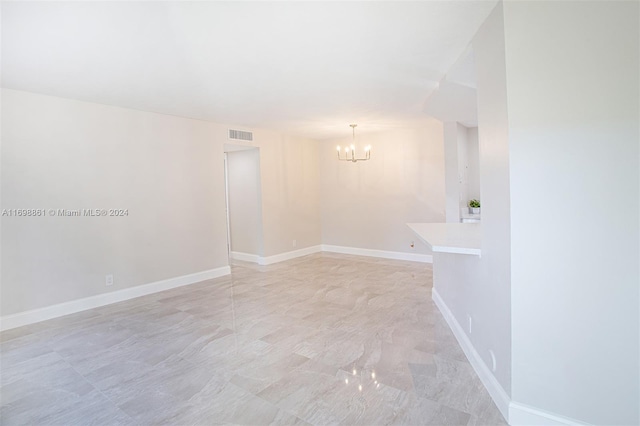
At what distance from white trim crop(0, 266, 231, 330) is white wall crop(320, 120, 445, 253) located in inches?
120

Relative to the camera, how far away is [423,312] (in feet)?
11.8

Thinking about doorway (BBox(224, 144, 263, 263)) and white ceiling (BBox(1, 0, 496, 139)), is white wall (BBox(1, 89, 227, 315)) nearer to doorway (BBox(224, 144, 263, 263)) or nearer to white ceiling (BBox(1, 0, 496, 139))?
white ceiling (BBox(1, 0, 496, 139))

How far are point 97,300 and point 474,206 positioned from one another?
591 centimetres

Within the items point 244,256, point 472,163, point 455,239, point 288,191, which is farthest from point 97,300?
point 472,163

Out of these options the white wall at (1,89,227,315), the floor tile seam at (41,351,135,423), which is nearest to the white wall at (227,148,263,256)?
the white wall at (1,89,227,315)

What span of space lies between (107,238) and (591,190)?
483 centimetres

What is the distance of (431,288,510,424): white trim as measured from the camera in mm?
1915

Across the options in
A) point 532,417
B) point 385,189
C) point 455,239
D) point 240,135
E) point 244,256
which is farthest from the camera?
point 244,256

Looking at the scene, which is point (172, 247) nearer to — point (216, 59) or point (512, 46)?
point (216, 59)

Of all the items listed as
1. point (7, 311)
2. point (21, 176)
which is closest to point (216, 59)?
point (21, 176)

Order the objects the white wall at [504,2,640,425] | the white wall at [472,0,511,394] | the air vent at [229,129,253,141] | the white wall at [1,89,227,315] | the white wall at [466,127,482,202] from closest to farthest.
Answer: the white wall at [504,2,640,425]
the white wall at [472,0,511,394]
the white wall at [1,89,227,315]
the air vent at [229,129,253,141]
the white wall at [466,127,482,202]

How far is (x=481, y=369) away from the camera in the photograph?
7.47 feet

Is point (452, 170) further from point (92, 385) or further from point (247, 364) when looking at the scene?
point (92, 385)

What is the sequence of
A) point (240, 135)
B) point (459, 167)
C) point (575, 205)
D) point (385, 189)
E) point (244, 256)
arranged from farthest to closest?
1. point (244, 256)
2. point (385, 189)
3. point (240, 135)
4. point (459, 167)
5. point (575, 205)
